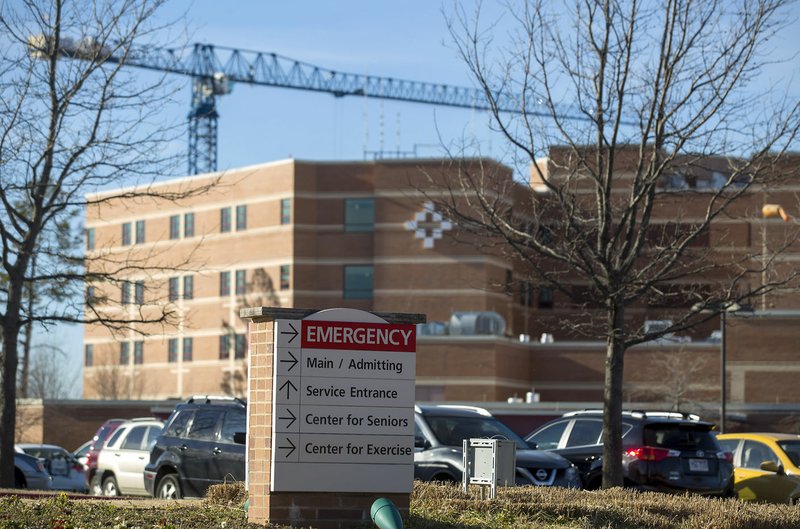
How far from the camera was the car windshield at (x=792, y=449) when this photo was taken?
68.7 feet

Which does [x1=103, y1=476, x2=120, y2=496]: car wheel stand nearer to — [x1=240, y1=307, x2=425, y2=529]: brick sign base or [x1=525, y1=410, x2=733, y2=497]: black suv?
[x1=525, y1=410, x2=733, y2=497]: black suv

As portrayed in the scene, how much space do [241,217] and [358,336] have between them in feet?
225

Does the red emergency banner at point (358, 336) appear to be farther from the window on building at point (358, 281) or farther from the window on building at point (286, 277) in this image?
the window on building at point (286, 277)

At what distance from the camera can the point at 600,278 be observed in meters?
19.0

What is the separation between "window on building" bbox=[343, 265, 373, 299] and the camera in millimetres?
77000

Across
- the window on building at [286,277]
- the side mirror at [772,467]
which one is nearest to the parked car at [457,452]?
the side mirror at [772,467]

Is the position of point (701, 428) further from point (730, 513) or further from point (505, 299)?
point (505, 299)

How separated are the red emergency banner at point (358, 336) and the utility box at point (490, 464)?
2.26m

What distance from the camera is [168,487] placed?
2008 cm

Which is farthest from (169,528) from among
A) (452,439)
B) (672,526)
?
(452,439)

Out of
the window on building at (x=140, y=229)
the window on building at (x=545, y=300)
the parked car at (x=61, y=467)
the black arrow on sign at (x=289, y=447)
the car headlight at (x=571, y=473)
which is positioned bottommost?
the parked car at (x=61, y=467)

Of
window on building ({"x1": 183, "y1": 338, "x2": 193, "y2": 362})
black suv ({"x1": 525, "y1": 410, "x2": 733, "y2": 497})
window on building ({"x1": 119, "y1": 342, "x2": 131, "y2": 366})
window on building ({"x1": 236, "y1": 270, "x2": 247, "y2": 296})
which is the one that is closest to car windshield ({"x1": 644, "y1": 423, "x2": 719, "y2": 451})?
black suv ({"x1": 525, "y1": 410, "x2": 733, "y2": 497})

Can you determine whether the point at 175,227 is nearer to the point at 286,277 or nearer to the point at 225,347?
the point at 225,347

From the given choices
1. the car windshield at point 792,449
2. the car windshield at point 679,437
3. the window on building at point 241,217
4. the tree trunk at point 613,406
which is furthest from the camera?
the window on building at point 241,217
